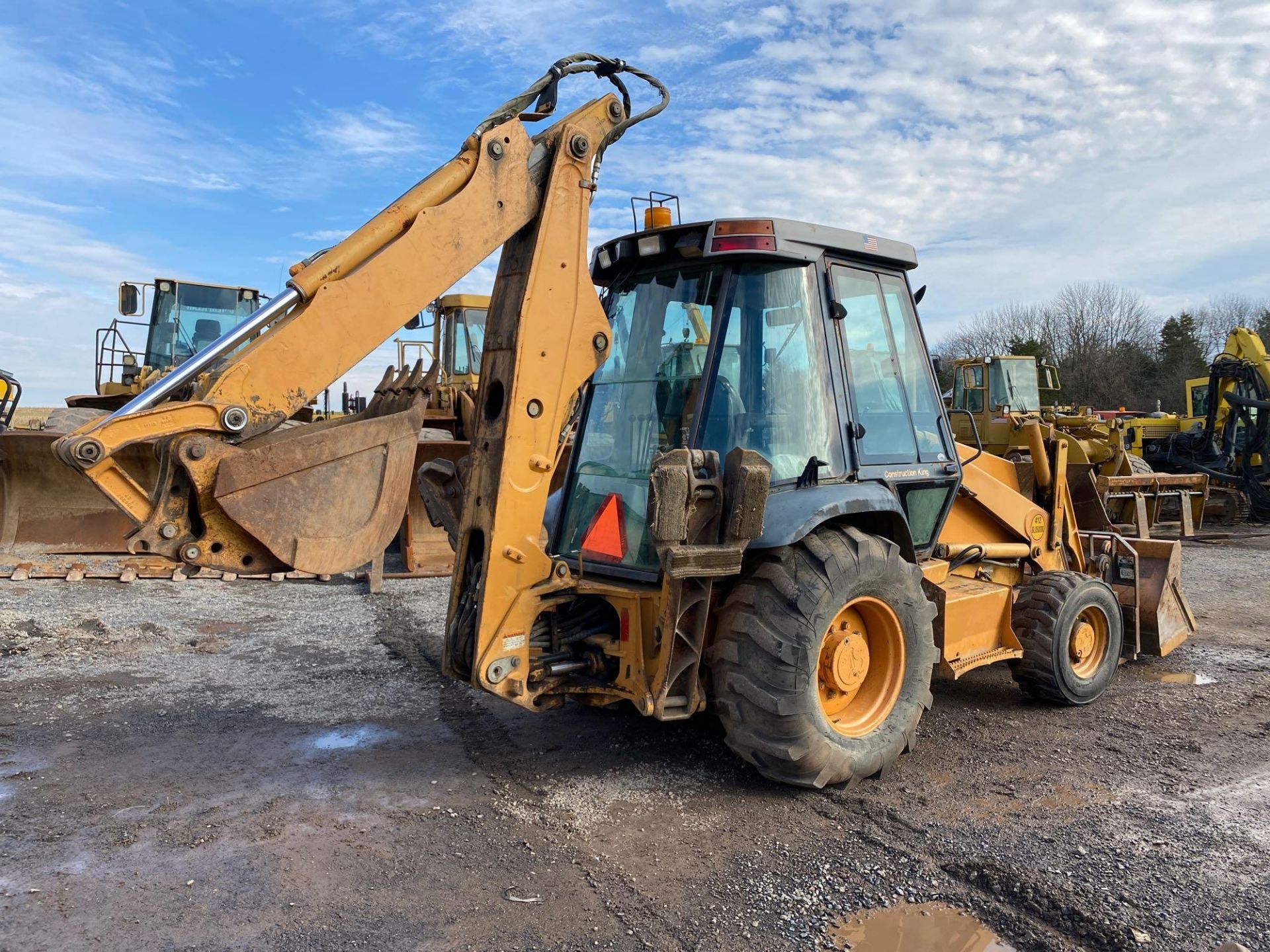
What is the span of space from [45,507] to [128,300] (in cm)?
411

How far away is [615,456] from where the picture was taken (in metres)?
4.32

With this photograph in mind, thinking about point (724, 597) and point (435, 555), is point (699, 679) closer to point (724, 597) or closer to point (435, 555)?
point (724, 597)

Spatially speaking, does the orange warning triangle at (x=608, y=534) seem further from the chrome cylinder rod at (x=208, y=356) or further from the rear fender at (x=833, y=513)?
the chrome cylinder rod at (x=208, y=356)

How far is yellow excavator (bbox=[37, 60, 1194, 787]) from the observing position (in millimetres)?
3320

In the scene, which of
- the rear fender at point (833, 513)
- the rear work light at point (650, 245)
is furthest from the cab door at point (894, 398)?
the rear work light at point (650, 245)

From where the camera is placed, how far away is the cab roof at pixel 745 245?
13.1ft

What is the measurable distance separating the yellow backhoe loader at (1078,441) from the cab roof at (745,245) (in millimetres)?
3125

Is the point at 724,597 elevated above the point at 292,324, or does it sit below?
below

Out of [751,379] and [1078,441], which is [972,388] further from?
[751,379]

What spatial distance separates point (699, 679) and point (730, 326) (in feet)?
5.03

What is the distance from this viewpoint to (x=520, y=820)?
12.1 ft

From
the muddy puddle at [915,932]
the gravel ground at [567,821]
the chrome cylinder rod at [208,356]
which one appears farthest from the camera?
the chrome cylinder rod at [208,356]

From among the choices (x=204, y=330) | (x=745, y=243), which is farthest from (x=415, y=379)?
(x=204, y=330)

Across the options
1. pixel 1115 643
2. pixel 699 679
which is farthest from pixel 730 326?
pixel 1115 643
